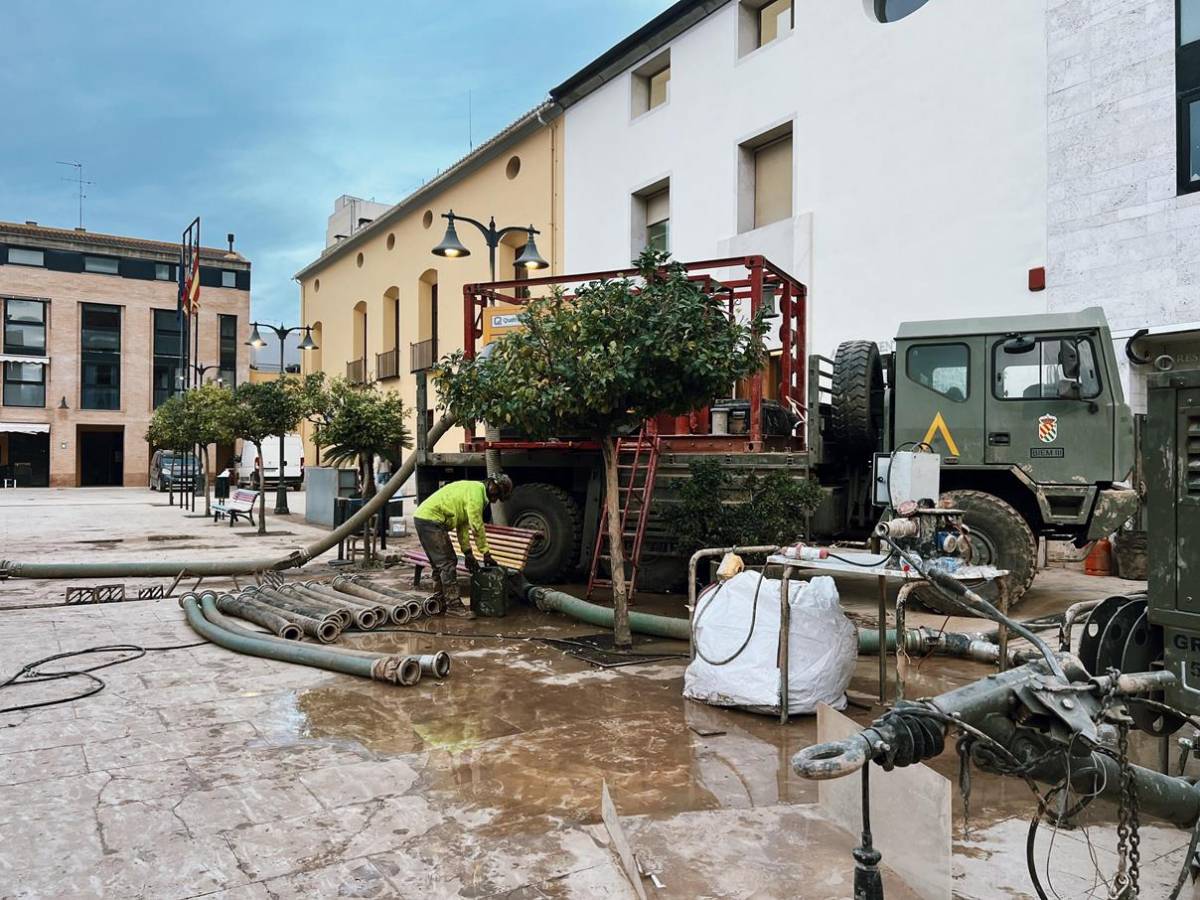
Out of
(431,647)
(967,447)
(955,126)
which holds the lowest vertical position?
(431,647)

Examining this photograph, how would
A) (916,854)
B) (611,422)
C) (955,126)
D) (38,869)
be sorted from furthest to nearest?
1. (955,126)
2. (611,422)
3. (38,869)
4. (916,854)

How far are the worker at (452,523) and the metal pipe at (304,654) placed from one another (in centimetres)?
188

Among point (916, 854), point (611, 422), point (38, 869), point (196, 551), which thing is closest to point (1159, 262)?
point (611, 422)

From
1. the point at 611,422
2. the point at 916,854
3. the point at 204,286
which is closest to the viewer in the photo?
the point at 916,854

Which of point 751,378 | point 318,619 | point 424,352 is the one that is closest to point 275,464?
point 424,352

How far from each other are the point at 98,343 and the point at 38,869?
48684mm

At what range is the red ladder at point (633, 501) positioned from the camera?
8688 millimetres

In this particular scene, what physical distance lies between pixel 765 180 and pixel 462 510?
990 cm

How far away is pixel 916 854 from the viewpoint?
287cm

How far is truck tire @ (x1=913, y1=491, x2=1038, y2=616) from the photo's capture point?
8.05 m

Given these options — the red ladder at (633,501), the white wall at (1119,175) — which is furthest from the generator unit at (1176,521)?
the white wall at (1119,175)

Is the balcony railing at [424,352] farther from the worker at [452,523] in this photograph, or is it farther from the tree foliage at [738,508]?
the tree foliage at [738,508]

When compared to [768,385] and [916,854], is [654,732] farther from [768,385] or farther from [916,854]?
[768,385]

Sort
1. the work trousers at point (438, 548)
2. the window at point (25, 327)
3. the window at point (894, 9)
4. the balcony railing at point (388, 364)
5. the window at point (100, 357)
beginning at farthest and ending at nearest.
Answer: the window at point (100, 357) → the window at point (25, 327) → the balcony railing at point (388, 364) → the window at point (894, 9) → the work trousers at point (438, 548)
